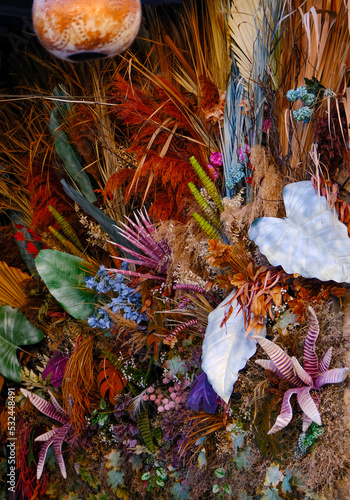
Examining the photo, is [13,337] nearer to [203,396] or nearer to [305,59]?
[203,396]

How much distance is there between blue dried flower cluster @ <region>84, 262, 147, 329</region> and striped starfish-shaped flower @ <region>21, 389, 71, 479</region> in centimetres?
50

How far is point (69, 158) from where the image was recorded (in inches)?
85.5

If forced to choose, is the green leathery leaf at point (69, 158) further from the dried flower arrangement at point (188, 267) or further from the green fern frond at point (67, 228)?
the green fern frond at point (67, 228)

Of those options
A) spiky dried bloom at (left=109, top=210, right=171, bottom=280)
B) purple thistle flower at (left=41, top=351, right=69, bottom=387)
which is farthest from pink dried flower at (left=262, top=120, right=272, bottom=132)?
purple thistle flower at (left=41, top=351, right=69, bottom=387)

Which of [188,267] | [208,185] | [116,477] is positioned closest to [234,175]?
[208,185]

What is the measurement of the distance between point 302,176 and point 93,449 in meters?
1.45

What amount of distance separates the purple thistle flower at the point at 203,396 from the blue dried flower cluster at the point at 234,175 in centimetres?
67

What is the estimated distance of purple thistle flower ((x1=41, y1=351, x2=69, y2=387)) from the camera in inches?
88.1

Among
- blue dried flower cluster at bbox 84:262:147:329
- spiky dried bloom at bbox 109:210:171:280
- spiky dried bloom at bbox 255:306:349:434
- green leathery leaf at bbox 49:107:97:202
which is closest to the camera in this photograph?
spiky dried bloom at bbox 255:306:349:434

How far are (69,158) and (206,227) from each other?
0.82m

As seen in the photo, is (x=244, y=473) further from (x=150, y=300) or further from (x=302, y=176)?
(x=302, y=176)

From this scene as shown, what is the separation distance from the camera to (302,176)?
1.59 m

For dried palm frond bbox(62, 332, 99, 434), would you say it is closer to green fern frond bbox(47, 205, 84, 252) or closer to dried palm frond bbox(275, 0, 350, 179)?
green fern frond bbox(47, 205, 84, 252)

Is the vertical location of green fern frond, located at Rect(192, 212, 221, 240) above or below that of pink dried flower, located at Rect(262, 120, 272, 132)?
below
